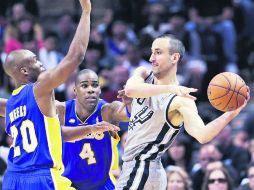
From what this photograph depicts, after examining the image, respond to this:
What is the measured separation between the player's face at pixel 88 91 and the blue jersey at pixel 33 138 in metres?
1.65

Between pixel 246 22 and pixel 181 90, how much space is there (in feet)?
40.9

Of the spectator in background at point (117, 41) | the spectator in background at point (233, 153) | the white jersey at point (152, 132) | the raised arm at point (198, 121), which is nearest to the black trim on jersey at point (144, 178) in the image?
the white jersey at point (152, 132)

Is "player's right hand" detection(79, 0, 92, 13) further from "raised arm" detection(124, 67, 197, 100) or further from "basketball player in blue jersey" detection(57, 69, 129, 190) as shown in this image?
"basketball player in blue jersey" detection(57, 69, 129, 190)

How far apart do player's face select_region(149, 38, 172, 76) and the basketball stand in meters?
0.59

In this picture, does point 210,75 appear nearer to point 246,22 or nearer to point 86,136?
point 246,22

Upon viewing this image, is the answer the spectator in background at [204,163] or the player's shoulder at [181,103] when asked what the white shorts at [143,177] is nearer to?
the player's shoulder at [181,103]

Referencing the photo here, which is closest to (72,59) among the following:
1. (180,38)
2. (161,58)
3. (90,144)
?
(161,58)

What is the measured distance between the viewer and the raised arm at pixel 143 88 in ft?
25.2

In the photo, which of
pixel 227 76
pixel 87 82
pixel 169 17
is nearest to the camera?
pixel 227 76

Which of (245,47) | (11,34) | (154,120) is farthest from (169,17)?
(154,120)

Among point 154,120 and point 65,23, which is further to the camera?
point 65,23

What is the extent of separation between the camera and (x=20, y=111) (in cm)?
820

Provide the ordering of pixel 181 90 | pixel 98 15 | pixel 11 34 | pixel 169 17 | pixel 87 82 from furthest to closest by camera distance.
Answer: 1. pixel 98 15
2. pixel 169 17
3. pixel 11 34
4. pixel 87 82
5. pixel 181 90

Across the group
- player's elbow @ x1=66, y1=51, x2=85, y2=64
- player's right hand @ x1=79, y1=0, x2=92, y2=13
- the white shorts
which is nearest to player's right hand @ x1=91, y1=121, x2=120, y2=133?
the white shorts
